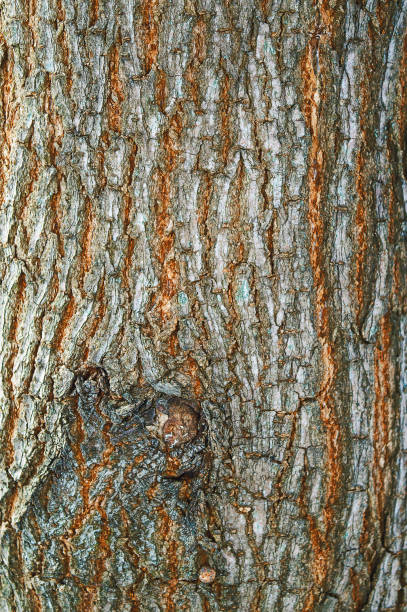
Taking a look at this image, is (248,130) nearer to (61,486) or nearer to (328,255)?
(328,255)

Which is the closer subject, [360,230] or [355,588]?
[360,230]

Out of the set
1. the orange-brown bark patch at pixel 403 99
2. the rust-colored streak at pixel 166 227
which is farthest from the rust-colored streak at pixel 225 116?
the orange-brown bark patch at pixel 403 99

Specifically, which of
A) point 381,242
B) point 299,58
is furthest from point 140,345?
point 299,58

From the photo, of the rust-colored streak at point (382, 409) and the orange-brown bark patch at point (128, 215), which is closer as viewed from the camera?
the orange-brown bark patch at point (128, 215)

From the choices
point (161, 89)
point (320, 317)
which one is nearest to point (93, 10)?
point (161, 89)

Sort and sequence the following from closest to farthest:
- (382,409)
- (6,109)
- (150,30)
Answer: (150,30), (6,109), (382,409)

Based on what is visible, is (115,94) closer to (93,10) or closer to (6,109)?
(93,10)

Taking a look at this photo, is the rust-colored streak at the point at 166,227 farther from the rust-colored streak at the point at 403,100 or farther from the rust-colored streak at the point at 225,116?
the rust-colored streak at the point at 403,100
